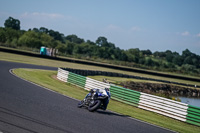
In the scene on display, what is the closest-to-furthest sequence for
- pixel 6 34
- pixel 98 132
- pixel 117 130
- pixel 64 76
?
pixel 98 132, pixel 117 130, pixel 64 76, pixel 6 34

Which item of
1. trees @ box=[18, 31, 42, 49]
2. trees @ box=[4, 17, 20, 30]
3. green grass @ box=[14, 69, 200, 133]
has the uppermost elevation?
trees @ box=[4, 17, 20, 30]

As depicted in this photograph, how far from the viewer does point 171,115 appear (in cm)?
1623

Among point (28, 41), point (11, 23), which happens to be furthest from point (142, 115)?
A: point (11, 23)

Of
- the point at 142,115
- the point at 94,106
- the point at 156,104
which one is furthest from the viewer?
the point at 156,104

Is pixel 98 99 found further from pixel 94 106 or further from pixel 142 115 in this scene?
pixel 142 115

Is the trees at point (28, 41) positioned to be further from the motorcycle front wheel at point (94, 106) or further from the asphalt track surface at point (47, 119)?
the motorcycle front wheel at point (94, 106)

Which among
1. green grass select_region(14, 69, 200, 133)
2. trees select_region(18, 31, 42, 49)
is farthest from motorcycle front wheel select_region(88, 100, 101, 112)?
trees select_region(18, 31, 42, 49)

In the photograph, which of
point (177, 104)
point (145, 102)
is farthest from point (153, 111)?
point (177, 104)

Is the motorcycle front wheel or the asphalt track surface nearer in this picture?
the asphalt track surface

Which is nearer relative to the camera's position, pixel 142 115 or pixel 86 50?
pixel 142 115

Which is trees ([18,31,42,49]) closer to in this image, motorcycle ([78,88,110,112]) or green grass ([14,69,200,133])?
green grass ([14,69,200,133])

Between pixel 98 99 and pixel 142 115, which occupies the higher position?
pixel 98 99

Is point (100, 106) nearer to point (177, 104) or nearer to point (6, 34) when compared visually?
point (177, 104)

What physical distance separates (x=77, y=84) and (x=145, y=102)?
7.48 meters
